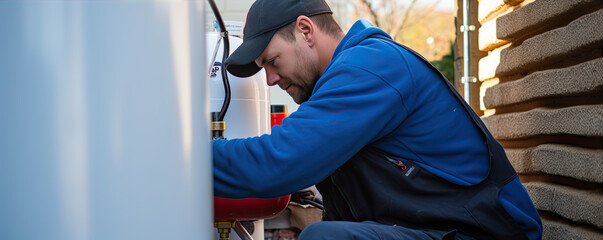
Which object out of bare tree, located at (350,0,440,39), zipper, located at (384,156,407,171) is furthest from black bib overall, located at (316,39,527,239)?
bare tree, located at (350,0,440,39)

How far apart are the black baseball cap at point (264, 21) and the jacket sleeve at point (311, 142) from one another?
0.52 m

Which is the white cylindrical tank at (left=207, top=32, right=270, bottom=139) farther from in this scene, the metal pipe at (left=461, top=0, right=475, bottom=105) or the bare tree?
the bare tree

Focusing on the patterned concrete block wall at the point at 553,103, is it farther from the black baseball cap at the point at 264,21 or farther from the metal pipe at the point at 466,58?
the black baseball cap at the point at 264,21

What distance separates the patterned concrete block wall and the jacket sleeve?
0.92 metres

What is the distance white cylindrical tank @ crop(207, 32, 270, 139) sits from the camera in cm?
250

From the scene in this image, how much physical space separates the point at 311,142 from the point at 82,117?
2.58 ft

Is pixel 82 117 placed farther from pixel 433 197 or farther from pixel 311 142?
pixel 433 197

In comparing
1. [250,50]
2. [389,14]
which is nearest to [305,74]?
[250,50]

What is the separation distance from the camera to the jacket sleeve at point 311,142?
152cm

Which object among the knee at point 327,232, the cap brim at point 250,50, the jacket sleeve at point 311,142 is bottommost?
the knee at point 327,232

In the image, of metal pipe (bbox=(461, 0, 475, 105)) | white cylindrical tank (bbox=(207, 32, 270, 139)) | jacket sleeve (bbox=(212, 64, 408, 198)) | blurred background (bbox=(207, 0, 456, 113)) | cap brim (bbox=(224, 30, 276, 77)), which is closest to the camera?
jacket sleeve (bbox=(212, 64, 408, 198))

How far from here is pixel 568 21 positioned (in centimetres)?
243

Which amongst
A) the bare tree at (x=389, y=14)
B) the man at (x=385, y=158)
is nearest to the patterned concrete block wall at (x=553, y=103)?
the man at (x=385, y=158)

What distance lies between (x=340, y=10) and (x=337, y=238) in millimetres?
5704
